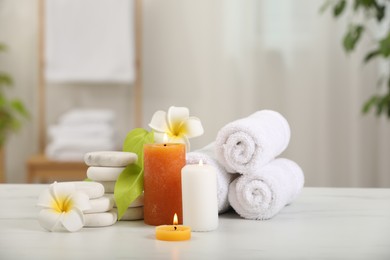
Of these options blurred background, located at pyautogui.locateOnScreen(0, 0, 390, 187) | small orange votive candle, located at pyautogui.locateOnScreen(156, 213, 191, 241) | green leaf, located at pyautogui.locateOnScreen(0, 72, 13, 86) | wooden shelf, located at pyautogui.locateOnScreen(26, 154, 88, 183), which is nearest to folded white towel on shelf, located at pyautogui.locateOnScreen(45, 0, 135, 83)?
blurred background, located at pyautogui.locateOnScreen(0, 0, 390, 187)

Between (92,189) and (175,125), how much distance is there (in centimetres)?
18

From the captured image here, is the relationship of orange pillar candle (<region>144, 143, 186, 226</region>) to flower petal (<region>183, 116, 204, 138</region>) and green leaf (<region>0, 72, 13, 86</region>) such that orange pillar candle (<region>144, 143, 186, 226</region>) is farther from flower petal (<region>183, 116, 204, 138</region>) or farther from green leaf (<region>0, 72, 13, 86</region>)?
green leaf (<region>0, 72, 13, 86</region>)

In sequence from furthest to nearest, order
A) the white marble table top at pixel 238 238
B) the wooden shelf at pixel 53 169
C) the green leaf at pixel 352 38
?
the wooden shelf at pixel 53 169, the green leaf at pixel 352 38, the white marble table top at pixel 238 238

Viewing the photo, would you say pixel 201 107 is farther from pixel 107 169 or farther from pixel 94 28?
pixel 107 169

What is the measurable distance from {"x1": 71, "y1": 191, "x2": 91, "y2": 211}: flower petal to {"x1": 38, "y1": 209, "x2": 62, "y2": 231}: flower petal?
3 centimetres

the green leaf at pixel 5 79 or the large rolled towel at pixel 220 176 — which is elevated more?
the green leaf at pixel 5 79

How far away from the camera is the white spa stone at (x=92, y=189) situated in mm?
1051

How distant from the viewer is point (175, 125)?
1163 millimetres

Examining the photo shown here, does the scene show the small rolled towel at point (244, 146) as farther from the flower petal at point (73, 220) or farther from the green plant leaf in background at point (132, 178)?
the flower petal at point (73, 220)

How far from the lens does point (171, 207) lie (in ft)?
3.52

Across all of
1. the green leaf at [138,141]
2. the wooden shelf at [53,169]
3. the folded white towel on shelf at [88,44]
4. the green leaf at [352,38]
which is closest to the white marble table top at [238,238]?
the green leaf at [138,141]

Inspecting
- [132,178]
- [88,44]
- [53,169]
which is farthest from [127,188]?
[88,44]

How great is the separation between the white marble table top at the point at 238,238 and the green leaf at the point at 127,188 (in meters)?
0.03

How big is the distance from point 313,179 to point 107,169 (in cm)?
249
